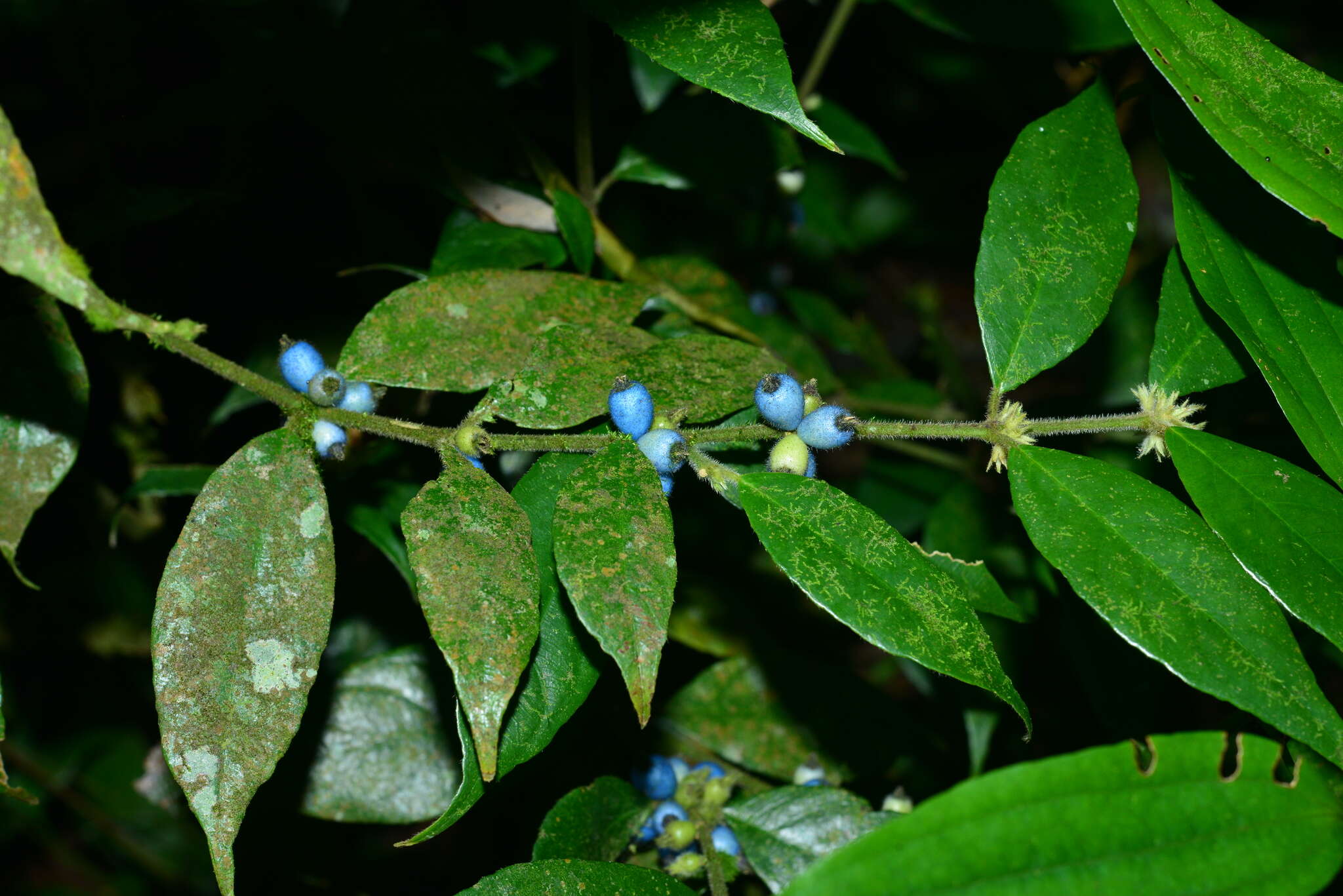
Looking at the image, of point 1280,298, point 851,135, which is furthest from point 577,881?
point 851,135

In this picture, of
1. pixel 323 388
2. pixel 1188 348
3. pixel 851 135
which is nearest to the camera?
pixel 323 388

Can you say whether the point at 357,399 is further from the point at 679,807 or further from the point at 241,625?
the point at 679,807

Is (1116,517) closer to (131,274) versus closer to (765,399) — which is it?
(765,399)

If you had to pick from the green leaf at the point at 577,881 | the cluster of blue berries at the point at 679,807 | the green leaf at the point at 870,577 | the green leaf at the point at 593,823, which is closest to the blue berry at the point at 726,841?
the cluster of blue berries at the point at 679,807

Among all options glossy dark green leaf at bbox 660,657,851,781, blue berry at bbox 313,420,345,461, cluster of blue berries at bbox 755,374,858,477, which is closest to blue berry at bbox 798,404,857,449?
cluster of blue berries at bbox 755,374,858,477

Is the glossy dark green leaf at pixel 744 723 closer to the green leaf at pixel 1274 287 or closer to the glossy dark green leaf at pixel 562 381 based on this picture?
the glossy dark green leaf at pixel 562 381

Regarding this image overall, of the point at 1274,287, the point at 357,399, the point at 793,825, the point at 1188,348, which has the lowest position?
the point at 793,825

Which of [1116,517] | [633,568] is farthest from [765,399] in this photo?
[1116,517]

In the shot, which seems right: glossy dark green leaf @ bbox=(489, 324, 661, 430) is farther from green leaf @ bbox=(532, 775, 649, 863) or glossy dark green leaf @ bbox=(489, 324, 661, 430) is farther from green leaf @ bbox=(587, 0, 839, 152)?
green leaf @ bbox=(532, 775, 649, 863)
